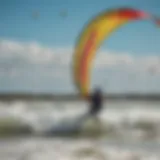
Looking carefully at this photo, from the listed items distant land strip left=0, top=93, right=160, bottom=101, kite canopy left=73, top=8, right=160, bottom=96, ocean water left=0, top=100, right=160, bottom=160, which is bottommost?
ocean water left=0, top=100, right=160, bottom=160

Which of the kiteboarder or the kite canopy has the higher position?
the kite canopy

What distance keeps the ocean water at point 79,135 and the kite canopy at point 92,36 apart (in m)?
0.10

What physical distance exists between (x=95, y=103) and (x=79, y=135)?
14 centimetres

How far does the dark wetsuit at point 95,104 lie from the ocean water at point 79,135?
0.02m

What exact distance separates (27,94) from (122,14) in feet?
1.64

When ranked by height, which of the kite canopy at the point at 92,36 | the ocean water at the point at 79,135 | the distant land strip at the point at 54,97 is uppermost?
the kite canopy at the point at 92,36

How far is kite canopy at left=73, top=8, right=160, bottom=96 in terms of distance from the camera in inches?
53.6

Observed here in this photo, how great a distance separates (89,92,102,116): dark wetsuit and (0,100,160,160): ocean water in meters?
0.02

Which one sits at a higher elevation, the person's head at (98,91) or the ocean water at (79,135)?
the person's head at (98,91)

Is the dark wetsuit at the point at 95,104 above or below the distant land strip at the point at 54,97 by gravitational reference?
below

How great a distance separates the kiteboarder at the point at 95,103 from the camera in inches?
53.4

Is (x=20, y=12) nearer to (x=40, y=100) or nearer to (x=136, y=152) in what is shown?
(x=40, y=100)

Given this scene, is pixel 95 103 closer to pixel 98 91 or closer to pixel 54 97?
pixel 98 91

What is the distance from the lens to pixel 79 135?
1356 mm
